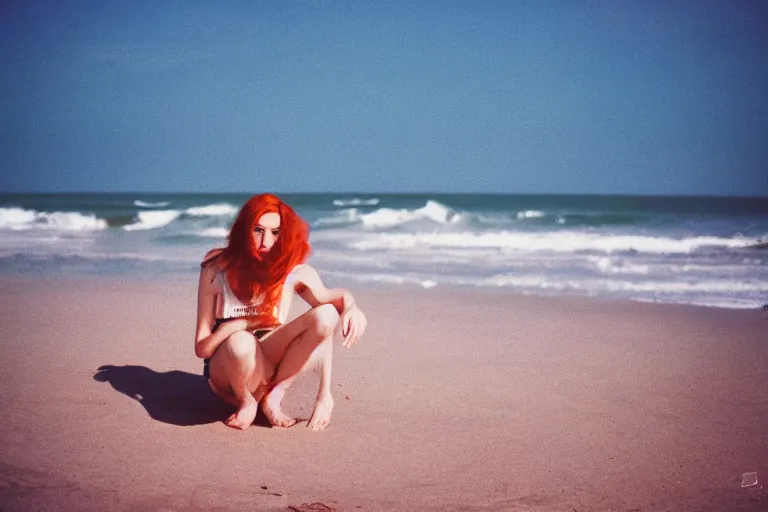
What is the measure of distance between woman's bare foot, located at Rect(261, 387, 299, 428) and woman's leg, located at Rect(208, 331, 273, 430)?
0.05m

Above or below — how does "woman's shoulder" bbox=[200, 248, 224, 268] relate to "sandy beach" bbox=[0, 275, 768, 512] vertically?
above

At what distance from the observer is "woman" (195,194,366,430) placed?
332 centimetres

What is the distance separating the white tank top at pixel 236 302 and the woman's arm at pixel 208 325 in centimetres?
3

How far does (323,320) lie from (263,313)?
0.37 m

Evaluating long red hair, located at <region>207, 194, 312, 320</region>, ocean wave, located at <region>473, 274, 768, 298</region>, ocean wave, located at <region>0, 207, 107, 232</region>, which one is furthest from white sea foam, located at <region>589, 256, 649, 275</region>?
ocean wave, located at <region>0, 207, 107, 232</region>

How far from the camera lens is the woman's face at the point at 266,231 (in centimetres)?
331

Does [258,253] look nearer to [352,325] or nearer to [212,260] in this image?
[212,260]

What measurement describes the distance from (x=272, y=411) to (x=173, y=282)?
596 cm

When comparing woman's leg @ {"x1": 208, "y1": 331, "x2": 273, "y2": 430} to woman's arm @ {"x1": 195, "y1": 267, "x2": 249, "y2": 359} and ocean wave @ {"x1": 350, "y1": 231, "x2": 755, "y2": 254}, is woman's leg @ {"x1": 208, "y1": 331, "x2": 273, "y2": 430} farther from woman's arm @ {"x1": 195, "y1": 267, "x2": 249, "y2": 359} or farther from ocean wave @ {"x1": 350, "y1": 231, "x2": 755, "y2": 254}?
ocean wave @ {"x1": 350, "y1": 231, "x2": 755, "y2": 254}

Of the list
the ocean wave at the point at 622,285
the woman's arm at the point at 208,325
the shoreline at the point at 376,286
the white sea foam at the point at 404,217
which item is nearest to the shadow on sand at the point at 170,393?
the woman's arm at the point at 208,325

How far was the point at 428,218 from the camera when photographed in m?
34.1

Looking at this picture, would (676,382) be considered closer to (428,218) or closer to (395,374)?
(395,374)

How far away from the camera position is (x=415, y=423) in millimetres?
3746

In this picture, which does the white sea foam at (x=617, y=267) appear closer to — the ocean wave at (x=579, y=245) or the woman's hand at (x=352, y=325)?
the ocean wave at (x=579, y=245)
